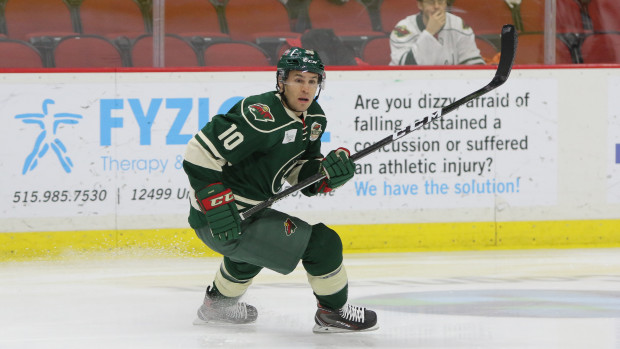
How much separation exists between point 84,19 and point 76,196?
3.23 ft

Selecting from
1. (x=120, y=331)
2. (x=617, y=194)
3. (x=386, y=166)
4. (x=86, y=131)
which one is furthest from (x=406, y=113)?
(x=120, y=331)

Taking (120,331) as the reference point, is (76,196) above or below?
above

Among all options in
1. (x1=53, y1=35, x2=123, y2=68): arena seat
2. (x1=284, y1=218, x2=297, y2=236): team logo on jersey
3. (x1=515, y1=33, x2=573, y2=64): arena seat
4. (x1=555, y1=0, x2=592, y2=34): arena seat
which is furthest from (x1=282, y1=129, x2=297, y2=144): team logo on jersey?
(x1=555, y1=0, x2=592, y2=34): arena seat

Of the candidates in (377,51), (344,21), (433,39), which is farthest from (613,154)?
(344,21)

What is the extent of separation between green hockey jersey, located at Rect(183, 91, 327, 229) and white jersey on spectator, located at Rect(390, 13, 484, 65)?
8.03ft

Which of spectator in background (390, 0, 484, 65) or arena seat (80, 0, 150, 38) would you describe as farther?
spectator in background (390, 0, 484, 65)

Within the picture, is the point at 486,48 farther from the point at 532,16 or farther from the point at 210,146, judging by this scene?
the point at 210,146

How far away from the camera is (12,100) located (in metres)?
5.07

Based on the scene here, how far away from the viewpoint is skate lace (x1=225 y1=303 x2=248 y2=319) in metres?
3.24

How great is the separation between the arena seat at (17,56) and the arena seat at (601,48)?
2967mm

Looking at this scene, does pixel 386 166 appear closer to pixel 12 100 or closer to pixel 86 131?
pixel 86 131

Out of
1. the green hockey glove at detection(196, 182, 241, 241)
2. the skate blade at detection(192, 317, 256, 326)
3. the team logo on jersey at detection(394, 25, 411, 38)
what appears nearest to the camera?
the green hockey glove at detection(196, 182, 241, 241)

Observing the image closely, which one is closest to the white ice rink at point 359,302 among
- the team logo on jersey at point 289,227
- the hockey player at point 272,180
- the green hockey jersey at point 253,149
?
the hockey player at point 272,180

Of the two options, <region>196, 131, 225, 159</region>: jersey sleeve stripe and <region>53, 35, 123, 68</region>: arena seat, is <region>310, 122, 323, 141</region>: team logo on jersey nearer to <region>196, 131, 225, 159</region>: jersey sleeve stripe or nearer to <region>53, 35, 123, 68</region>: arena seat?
<region>196, 131, 225, 159</region>: jersey sleeve stripe
